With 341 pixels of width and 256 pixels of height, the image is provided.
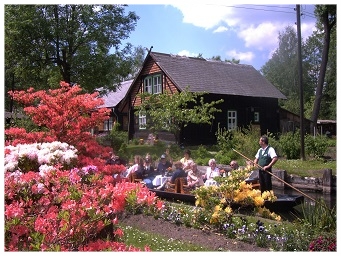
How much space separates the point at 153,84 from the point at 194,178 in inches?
327

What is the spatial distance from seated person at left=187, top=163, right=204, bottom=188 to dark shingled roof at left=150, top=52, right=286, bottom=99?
17.0ft

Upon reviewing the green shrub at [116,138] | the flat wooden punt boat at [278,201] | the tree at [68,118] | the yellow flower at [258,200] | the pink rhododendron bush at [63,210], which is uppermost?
the tree at [68,118]

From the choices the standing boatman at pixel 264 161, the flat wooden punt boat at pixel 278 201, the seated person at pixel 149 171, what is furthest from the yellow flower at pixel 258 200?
the seated person at pixel 149 171

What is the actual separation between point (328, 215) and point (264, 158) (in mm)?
2090

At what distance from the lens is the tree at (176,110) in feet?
37.1

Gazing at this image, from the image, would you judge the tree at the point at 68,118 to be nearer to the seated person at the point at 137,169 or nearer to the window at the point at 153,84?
the seated person at the point at 137,169

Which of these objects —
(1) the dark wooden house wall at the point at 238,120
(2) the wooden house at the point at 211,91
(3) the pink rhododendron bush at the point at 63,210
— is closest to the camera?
(3) the pink rhododendron bush at the point at 63,210

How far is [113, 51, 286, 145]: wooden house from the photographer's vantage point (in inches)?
421

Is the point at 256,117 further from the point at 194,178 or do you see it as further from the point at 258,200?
the point at 258,200

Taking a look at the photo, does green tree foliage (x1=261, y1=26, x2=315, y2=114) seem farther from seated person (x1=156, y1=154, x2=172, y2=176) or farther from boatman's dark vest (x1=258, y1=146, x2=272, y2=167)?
seated person (x1=156, y1=154, x2=172, y2=176)

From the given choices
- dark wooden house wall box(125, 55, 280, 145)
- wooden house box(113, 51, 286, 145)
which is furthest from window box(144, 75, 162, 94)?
dark wooden house wall box(125, 55, 280, 145)

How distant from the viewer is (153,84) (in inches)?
569
